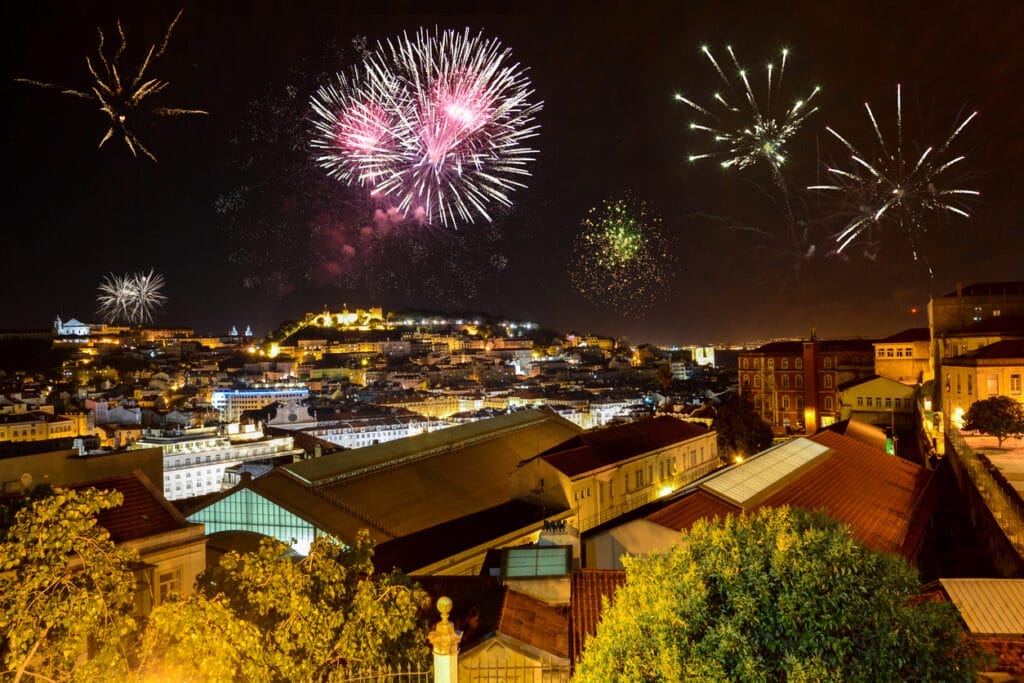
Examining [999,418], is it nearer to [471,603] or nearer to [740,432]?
[740,432]

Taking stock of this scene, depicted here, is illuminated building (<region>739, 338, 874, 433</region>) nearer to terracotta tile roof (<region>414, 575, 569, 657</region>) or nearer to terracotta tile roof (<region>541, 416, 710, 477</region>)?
terracotta tile roof (<region>541, 416, 710, 477</region>)

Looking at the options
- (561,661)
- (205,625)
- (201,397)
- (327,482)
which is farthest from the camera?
(201,397)

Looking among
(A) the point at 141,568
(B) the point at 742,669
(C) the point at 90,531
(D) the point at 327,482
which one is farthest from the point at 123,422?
(B) the point at 742,669

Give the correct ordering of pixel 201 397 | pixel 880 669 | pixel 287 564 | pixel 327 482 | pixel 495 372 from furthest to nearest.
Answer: pixel 495 372 → pixel 201 397 → pixel 327 482 → pixel 287 564 → pixel 880 669

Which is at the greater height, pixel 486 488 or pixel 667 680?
pixel 667 680

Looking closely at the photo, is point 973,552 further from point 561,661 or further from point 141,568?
point 141,568

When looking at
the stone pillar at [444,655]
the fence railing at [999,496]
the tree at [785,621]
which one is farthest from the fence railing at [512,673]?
the fence railing at [999,496]

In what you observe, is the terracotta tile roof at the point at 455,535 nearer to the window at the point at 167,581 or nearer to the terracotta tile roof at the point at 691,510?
the window at the point at 167,581
